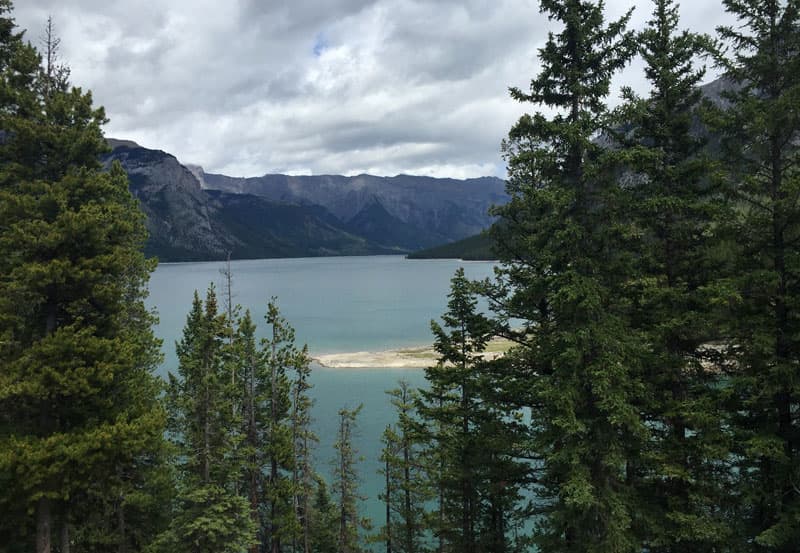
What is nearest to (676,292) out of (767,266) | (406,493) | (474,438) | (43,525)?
(767,266)

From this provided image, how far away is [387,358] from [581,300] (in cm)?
6161

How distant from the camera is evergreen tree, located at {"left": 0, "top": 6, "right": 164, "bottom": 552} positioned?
12.3 meters

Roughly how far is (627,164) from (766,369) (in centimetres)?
613

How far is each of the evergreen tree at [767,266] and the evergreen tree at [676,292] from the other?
0.67 m

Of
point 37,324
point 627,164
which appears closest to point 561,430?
point 627,164

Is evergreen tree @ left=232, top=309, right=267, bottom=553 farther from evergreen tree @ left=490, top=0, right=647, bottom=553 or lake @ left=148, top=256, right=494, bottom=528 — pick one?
evergreen tree @ left=490, top=0, right=647, bottom=553

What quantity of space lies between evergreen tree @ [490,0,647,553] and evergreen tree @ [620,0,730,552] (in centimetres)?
75

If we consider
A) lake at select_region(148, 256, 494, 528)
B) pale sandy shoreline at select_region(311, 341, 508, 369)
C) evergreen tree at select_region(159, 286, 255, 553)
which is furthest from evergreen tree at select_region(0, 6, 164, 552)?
pale sandy shoreline at select_region(311, 341, 508, 369)

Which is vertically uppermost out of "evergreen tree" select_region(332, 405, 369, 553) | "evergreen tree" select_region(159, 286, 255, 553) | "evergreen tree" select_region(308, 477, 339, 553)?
"evergreen tree" select_region(159, 286, 255, 553)

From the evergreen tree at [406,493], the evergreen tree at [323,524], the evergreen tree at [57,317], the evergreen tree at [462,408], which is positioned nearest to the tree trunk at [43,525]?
the evergreen tree at [57,317]

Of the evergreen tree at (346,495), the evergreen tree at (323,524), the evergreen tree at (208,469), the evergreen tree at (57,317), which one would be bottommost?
the evergreen tree at (323,524)

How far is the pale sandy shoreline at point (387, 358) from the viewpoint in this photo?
225 feet

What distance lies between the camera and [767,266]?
1223 centimetres

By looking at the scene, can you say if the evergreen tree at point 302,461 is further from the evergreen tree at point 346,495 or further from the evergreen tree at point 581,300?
the evergreen tree at point 581,300
